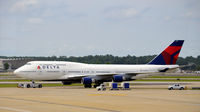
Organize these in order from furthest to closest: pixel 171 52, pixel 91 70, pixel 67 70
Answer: pixel 171 52, pixel 91 70, pixel 67 70

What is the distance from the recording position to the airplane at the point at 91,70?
66312 mm

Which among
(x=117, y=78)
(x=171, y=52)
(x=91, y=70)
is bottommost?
(x=117, y=78)

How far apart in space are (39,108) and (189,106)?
1282 centimetres

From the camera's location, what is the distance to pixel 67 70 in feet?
224

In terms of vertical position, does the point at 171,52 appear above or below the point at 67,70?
above

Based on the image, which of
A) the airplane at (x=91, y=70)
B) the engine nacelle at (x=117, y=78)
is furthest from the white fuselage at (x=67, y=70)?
the engine nacelle at (x=117, y=78)

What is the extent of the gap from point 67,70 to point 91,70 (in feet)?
15.5

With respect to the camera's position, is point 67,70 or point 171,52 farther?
point 171,52

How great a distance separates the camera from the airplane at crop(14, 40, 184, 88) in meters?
66.3

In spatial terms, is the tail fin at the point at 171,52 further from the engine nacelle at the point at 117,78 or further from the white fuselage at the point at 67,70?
the engine nacelle at the point at 117,78

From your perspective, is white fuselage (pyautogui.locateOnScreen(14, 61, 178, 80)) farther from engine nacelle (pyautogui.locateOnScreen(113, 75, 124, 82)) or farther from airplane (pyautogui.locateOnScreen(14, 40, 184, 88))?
engine nacelle (pyautogui.locateOnScreen(113, 75, 124, 82))

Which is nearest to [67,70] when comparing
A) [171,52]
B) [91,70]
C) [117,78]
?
[91,70]

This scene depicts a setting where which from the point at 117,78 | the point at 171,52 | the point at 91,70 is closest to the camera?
the point at 117,78

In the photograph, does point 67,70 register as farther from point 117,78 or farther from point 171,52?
point 171,52
